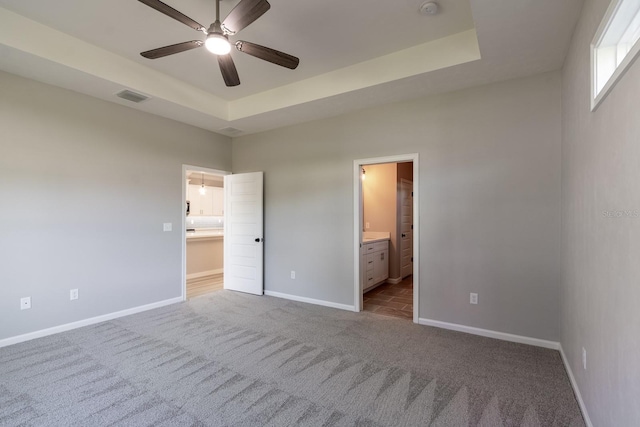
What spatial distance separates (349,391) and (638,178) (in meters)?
2.09

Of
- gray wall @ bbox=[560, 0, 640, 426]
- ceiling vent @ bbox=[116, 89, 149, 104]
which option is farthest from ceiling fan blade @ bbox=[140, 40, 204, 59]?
gray wall @ bbox=[560, 0, 640, 426]

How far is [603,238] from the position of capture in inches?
65.3

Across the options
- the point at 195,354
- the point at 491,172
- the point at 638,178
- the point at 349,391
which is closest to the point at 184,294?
the point at 195,354

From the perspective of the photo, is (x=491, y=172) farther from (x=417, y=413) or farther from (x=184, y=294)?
(x=184, y=294)

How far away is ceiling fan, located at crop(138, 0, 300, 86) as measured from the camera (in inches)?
76.1

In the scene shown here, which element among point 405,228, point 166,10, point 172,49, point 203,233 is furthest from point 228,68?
point 203,233

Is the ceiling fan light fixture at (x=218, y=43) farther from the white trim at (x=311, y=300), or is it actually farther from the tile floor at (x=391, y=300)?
the tile floor at (x=391, y=300)

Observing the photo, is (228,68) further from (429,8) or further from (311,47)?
(429,8)

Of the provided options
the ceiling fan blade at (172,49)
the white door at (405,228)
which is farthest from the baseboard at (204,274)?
the ceiling fan blade at (172,49)

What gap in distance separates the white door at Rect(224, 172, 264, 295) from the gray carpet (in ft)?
4.91

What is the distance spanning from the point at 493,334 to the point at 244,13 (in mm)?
3739

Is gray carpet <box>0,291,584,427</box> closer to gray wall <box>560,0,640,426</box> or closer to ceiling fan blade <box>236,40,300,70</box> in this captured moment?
gray wall <box>560,0,640,426</box>

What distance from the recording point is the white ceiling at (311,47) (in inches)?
97.6

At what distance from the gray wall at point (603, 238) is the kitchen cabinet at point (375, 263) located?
2.75m
